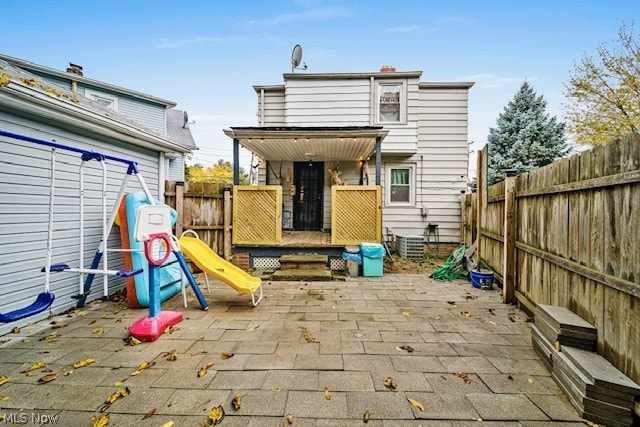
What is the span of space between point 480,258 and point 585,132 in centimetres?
1303

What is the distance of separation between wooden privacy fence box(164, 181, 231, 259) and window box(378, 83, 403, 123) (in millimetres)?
5652

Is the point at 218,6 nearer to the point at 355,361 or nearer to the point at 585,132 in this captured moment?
the point at 355,361

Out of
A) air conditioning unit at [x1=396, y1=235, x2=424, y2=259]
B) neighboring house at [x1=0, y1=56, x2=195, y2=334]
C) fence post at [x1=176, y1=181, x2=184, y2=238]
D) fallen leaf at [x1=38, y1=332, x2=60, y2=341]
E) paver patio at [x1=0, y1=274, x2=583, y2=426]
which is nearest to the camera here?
paver patio at [x1=0, y1=274, x2=583, y2=426]

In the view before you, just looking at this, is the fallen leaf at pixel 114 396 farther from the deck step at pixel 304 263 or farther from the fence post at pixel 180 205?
the fence post at pixel 180 205

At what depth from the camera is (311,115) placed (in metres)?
8.85

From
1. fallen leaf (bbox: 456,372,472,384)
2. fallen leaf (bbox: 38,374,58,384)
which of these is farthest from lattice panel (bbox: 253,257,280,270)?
fallen leaf (bbox: 456,372,472,384)

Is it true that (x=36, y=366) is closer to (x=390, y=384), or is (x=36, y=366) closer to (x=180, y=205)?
(x=390, y=384)

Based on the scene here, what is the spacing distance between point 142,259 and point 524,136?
16.8 m

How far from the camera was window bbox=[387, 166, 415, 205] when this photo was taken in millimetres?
8953

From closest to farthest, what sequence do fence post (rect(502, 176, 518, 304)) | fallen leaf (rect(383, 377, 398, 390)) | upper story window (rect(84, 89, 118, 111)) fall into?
fallen leaf (rect(383, 377, 398, 390))
fence post (rect(502, 176, 518, 304))
upper story window (rect(84, 89, 118, 111))

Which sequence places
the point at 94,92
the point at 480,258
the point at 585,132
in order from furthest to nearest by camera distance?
1. the point at 585,132
2. the point at 94,92
3. the point at 480,258

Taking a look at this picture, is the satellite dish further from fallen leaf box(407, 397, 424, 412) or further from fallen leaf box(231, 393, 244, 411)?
fallen leaf box(407, 397, 424, 412)

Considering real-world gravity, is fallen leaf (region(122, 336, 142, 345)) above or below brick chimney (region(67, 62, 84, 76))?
below

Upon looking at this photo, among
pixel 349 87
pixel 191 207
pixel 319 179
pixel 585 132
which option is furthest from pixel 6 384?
pixel 585 132
